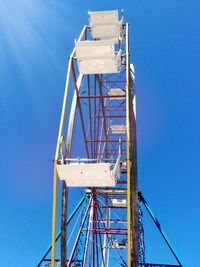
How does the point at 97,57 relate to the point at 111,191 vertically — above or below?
above

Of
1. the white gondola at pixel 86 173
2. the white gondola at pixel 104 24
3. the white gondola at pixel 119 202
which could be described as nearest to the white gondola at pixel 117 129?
the white gondola at pixel 119 202

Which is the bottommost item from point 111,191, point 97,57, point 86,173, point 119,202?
point 119,202

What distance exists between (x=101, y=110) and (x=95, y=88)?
115 inches

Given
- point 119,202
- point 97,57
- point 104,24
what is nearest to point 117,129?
point 119,202

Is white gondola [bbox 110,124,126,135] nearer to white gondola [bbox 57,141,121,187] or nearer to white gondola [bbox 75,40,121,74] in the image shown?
white gondola [bbox 75,40,121,74]

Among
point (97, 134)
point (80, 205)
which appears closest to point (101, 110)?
point (97, 134)

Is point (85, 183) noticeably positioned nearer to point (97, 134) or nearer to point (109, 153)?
point (97, 134)

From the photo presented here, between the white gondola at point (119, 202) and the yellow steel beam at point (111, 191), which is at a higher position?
the yellow steel beam at point (111, 191)

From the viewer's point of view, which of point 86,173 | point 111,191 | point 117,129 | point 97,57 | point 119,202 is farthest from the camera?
point 117,129

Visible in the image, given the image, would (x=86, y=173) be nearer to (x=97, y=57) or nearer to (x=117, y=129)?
(x=97, y=57)

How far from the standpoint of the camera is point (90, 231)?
2575 centimetres

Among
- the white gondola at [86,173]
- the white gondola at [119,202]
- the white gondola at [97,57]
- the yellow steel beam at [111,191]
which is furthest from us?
the white gondola at [119,202]

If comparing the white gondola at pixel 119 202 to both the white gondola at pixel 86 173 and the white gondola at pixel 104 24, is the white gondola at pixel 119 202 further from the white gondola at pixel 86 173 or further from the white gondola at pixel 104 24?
the white gondola at pixel 86 173

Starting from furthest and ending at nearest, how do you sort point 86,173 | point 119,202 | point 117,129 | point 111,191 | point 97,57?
point 117,129 < point 119,202 < point 111,191 < point 97,57 < point 86,173
